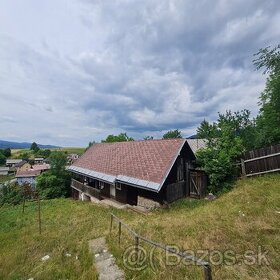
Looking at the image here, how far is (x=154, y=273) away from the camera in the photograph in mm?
5266

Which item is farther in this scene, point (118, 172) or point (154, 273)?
point (118, 172)

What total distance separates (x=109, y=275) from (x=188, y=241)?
9.28 feet

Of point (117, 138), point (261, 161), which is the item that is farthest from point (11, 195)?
point (261, 161)

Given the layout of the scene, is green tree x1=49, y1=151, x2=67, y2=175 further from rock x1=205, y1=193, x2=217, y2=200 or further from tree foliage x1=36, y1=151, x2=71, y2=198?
rock x1=205, y1=193, x2=217, y2=200

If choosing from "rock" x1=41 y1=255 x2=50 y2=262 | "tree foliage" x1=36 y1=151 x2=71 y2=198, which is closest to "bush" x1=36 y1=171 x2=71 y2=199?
"tree foliage" x1=36 y1=151 x2=71 y2=198

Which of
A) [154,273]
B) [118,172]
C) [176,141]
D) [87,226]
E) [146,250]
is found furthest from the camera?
[118,172]

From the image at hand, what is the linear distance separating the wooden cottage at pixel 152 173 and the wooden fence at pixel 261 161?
121 inches

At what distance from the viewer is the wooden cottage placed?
1414 cm

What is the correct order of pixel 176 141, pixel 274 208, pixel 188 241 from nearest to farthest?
pixel 188 241 → pixel 274 208 → pixel 176 141

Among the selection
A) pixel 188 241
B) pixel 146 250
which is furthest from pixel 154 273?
pixel 188 241

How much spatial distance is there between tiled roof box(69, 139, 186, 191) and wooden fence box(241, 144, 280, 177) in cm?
461

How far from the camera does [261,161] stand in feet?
44.5

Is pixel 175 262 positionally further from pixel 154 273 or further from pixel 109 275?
pixel 109 275

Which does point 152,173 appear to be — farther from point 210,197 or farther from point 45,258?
point 45,258
